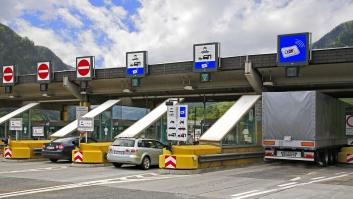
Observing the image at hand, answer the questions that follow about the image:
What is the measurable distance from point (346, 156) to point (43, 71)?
20.9 meters

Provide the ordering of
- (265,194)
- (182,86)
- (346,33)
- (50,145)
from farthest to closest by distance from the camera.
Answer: (346,33) < (182,86) < (50,145) < (265,194)

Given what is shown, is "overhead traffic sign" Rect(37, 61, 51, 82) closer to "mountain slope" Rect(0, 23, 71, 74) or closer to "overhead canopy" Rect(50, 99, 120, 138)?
"overhead canopy" Rect(50, 99, 120, 138)

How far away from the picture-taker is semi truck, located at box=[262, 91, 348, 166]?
1970 centimetres

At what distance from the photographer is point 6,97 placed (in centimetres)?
4062

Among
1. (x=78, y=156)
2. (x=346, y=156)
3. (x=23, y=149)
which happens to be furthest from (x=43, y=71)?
(x=346, y=156)

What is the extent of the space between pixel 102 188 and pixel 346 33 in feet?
626

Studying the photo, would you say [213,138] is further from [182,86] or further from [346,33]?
[346,33]

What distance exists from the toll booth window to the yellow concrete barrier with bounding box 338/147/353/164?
4.23 m

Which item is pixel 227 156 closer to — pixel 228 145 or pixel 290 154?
pixel 228 145

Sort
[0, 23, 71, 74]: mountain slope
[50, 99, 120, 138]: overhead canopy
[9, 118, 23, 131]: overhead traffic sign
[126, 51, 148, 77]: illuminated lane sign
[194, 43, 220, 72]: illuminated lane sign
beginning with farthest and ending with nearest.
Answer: [0, 23, 71, 74]: mountain slope → [126, 51, 148, 77]: illuminated lane sign → [50, 99, 120, 138]: overhead canopy → [9, 118, 23, 131]: overhead traffic sign → [194, 43, 220, 72]: illuminated lane sign

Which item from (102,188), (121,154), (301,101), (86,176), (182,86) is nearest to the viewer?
(102,188)

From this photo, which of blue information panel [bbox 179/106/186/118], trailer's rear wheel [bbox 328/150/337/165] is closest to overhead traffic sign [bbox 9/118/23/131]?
blue information panel [bbox 179/106/186/118]

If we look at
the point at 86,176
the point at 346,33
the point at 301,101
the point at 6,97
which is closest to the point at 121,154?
the point at 86,176

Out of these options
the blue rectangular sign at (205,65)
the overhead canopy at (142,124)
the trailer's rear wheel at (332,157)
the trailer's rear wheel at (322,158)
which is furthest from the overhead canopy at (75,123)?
the trailer's rear wheel at (332,157)
